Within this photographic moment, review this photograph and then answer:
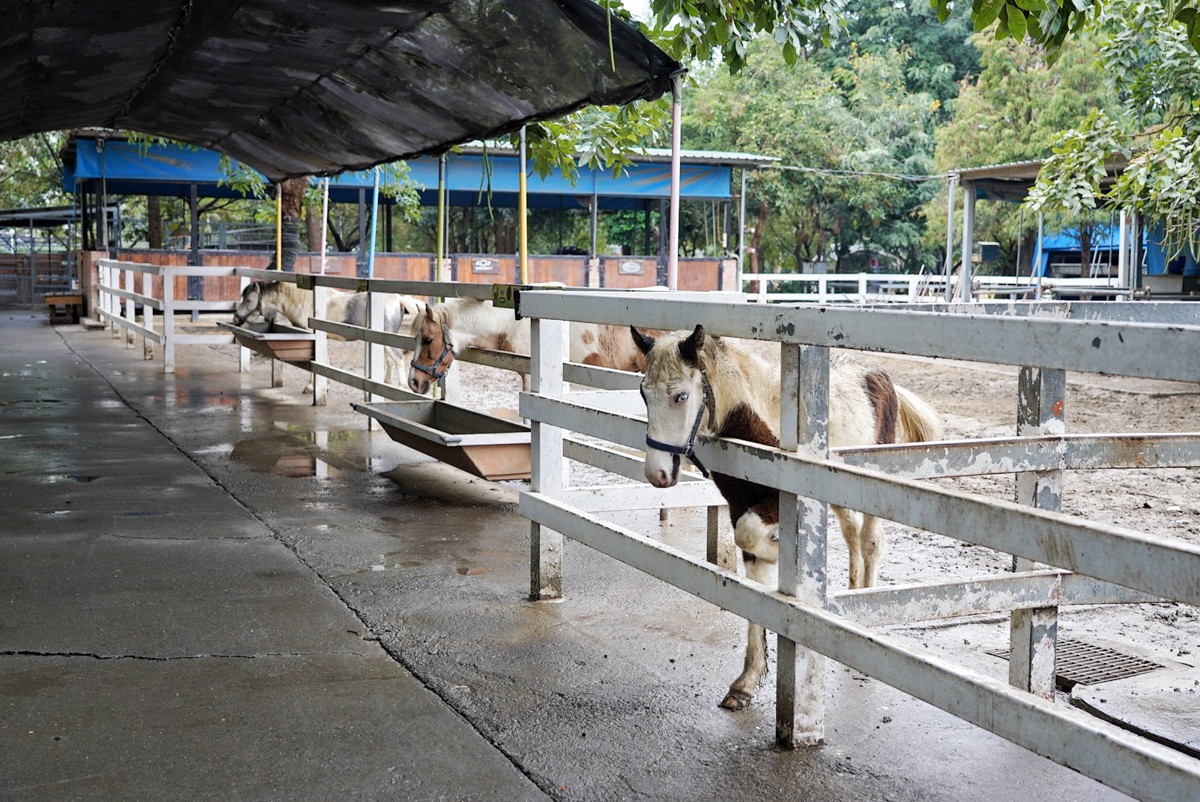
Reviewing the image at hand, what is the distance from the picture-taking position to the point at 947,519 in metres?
2.78

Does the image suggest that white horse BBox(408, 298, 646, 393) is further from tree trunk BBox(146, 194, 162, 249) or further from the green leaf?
tree trunk BBox(146, 194, 162, 249)

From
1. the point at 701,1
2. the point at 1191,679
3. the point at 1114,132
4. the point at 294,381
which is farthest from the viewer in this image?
the point at 294,381

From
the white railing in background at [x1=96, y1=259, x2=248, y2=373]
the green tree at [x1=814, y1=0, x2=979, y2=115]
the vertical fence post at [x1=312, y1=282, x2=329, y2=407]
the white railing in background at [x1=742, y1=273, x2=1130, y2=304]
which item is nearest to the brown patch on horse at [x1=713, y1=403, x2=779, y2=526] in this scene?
the vertical fence post at [x1=312, y1=282, x2=329, y2=407]

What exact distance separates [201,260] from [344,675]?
2426 centimetres

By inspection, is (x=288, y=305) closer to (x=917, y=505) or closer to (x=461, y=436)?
(x=461, y=436)

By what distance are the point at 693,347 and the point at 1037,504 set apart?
1315mm

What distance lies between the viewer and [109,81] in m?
8.88

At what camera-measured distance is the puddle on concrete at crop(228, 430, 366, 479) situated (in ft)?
27.3

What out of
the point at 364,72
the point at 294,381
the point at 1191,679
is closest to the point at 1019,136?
the point at 294,381

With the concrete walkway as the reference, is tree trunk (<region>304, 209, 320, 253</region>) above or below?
above

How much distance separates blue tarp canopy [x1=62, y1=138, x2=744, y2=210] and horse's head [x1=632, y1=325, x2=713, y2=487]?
72.4 ft

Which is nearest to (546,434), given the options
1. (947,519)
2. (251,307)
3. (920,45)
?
(947,519)

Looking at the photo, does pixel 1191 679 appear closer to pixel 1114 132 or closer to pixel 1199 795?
pixel 1199 795

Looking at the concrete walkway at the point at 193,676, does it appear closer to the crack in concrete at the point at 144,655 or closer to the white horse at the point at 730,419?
the crack in concrete at the point at 144,655
